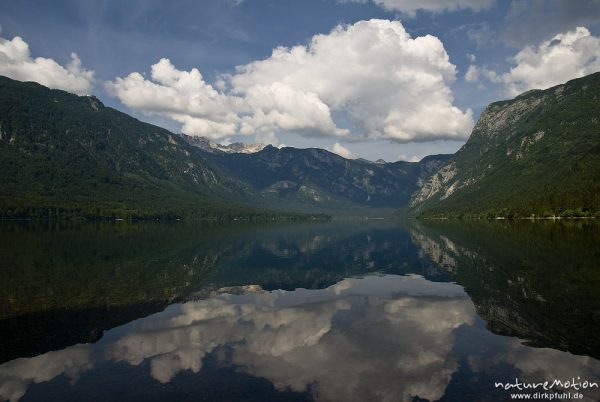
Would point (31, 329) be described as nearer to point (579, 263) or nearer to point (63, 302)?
point (63, 302)

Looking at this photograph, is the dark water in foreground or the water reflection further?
the water reflection

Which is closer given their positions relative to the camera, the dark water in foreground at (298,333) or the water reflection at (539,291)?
the dark water in foreground at (298,333)

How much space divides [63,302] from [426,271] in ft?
140

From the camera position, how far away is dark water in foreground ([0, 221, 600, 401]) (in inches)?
734

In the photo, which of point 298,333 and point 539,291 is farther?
point 539,291

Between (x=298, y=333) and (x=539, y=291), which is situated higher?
(x=539, y=291)

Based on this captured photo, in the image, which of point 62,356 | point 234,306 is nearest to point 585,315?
point 234,306

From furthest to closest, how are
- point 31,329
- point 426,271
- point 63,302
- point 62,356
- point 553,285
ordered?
point 426,271, point 553,285, point 63,302, point 31,329, point 62,356

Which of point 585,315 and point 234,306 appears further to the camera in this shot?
point 234,306

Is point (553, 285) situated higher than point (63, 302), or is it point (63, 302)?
point (553, 285)

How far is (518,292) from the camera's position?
1491 inches

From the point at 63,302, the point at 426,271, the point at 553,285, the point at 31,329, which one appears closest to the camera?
the point at 31,329

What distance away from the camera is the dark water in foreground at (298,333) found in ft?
61.2

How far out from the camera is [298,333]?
27625 mm
